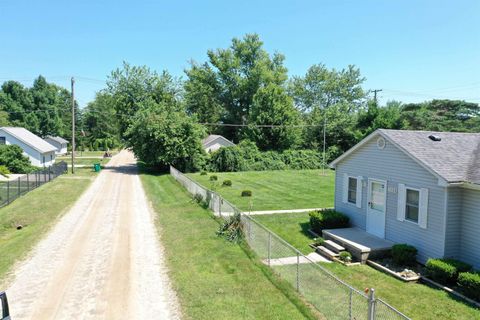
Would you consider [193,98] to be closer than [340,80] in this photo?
Yes

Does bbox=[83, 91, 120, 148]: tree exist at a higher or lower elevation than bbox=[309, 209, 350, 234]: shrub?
higher

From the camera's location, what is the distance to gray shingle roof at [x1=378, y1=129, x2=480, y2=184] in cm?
1146

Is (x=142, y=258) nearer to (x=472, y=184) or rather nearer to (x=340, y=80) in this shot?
(x=472, y=184)

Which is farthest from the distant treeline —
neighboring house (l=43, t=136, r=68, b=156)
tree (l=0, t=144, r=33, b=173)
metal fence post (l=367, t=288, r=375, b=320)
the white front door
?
metal fence post (l=367, t=288, r=375, b=320)

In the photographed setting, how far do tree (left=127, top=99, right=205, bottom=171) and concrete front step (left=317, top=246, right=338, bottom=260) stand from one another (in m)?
27.8

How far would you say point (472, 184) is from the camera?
10.8m

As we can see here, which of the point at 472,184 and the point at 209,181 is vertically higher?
the point at 472,184

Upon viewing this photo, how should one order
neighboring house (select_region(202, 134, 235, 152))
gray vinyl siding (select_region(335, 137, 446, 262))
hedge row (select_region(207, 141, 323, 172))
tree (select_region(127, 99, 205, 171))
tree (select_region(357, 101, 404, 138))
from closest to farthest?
gray vinyl siding (select_region(335, 137, 446, 262)) < tree (select_region(127, 99, 205, 171)) < hedge row (select_region(207, 141, 323, 172)) < tree (select_region(357, 101, 404, 138)) < neighboring house (select_region(202, 134, 235, 152))

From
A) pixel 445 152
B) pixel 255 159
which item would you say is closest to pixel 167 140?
pixel 255 159

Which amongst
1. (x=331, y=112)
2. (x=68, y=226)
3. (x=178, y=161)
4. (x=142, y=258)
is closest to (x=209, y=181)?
(x=178, y=161)

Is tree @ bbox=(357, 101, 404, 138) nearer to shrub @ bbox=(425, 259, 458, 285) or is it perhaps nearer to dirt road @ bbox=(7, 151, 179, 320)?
dirt road @ bbox=(7, 151, 179, 320)

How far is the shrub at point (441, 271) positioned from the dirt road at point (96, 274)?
7.25m

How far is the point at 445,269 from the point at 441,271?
14 cm

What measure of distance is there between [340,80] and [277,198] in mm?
54052
